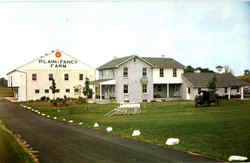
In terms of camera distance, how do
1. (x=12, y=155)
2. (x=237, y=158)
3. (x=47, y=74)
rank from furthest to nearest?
(x=47, y=74), (x=12, y=155), (x=237, y=158)

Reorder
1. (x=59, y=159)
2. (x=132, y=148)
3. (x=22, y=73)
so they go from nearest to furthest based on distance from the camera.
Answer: (x=59, y=159), (x=132, y=148), (x=22, y=73)

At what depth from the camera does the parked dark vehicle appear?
48.2 ft

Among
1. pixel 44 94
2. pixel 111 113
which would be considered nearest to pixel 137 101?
pixel 111 113

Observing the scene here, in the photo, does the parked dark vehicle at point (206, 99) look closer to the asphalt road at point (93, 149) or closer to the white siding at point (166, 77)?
the white siding at point (166, 77)

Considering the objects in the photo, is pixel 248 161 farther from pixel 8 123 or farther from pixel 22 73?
pixel 8 123

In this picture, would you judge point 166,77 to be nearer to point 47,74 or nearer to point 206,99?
point 206,99

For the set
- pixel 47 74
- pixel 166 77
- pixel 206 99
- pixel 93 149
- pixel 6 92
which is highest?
pixel 166 77

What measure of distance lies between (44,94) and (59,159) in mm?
3282

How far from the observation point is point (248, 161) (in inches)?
168

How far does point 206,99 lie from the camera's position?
1504 cm

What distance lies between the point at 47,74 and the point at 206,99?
10.4 m

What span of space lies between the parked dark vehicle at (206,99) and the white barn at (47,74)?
A: 27.5 ft

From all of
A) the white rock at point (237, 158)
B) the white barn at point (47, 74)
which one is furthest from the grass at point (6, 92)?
the white rock at point (237, 158)

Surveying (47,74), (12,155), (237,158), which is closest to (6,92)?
(47,74)
